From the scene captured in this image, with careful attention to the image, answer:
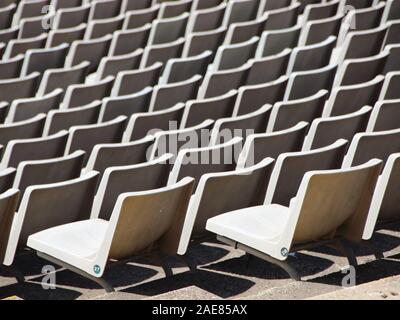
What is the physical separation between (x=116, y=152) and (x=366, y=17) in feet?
11.9

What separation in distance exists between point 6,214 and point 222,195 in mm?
934

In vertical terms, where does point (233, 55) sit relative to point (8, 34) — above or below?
below

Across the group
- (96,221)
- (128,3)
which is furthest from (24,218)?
(128,3)

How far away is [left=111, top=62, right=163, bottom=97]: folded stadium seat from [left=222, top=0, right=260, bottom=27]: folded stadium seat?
1.91m

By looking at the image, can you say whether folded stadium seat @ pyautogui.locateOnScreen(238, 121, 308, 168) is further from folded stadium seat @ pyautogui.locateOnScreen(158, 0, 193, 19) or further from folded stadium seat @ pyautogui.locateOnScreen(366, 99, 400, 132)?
folded stadium seat @ pyautogui.locateOnScreen(158, 0, 193, 19)

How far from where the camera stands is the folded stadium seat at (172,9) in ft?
29.2

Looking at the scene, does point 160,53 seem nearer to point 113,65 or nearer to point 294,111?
point 113,65

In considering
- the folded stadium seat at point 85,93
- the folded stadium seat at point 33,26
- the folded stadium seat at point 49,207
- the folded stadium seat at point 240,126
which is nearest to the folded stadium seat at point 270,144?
the folded stadium seat at point 240,126

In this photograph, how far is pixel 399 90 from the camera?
5926mm

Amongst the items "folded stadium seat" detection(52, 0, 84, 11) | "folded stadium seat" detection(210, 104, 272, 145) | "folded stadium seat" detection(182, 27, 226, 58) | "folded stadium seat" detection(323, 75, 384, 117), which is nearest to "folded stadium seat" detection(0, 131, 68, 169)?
"folded stadium seat" detection(210, 104, 272, 145)

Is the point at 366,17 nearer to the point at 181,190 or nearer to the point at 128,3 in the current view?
the point at 128,3

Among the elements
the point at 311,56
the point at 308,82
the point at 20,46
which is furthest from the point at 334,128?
the point at 20,46

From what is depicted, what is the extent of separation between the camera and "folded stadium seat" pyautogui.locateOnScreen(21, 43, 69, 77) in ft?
25.0

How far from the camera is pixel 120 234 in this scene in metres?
3.98
